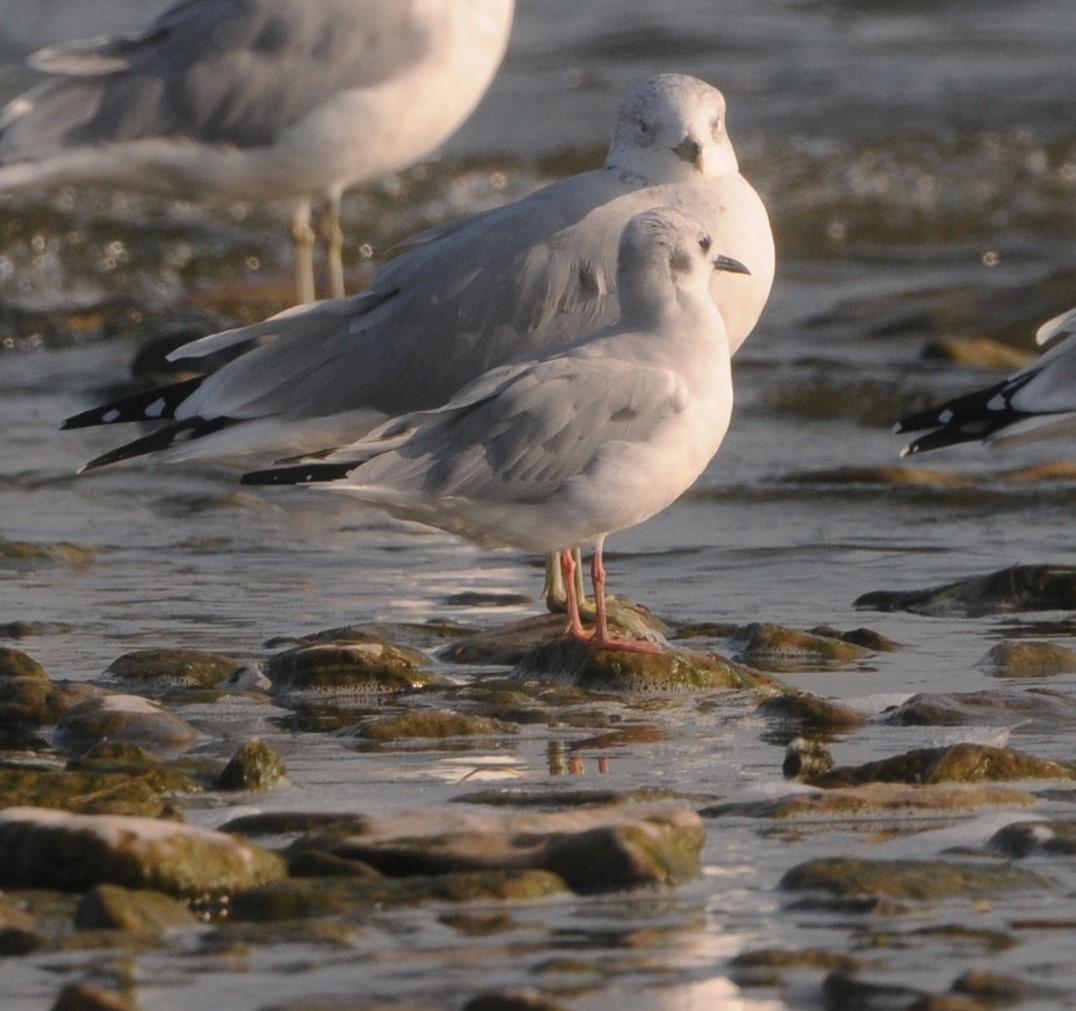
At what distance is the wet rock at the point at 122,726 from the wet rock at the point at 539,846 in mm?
920

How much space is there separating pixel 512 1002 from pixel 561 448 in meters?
2.24

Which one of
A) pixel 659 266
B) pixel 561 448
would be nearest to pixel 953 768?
pixel 561 448

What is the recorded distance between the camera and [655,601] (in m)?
6.04

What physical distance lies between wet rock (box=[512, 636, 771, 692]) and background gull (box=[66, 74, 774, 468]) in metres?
0.94

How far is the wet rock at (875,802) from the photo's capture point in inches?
152

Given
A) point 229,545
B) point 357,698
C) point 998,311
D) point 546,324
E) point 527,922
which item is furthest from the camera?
point 998,311

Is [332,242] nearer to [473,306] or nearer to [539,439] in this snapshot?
[473,306]

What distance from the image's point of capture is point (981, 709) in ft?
15.1

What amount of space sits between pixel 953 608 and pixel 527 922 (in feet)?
8.76

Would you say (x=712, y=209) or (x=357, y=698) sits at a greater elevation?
(x=712, y=209)

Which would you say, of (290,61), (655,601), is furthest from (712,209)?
(290,61)

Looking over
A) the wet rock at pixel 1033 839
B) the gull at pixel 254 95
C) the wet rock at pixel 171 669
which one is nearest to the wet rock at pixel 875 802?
the wet rock at pixel 1033 839

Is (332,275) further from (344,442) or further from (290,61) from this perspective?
(344,442)

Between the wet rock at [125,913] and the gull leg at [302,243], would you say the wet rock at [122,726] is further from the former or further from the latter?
the gull leg at [302,243]
